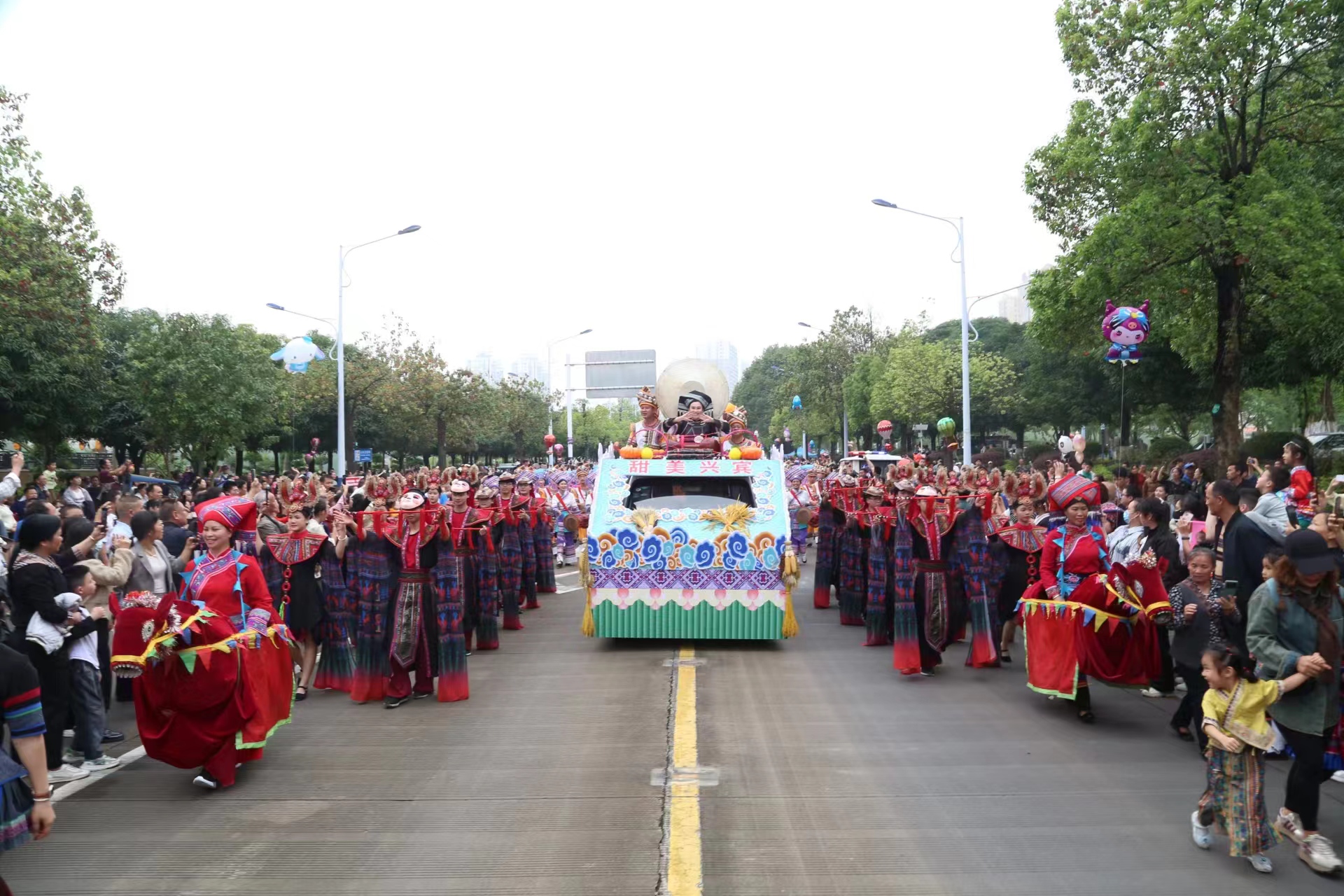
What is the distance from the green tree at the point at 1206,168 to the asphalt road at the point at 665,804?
550 inches

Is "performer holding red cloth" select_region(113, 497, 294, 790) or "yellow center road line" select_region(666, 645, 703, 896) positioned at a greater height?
"performer holding red cloth" select_region(113, 497, 294, 790)

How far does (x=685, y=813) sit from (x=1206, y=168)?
20436 millimetres

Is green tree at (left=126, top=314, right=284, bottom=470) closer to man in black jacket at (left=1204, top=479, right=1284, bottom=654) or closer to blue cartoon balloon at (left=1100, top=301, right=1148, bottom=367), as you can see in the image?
blue cartoon balloon at (left=1100, top=301, right=1148, bottom=367)

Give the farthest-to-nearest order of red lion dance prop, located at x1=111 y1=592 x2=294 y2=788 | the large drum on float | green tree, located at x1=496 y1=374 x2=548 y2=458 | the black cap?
green tree, located at x1=496 y1=374 x2=548 y2=458
the large drum on float
red lion dance prop, located at x1=111 y1=592 x2=294 y2=788
the black cap

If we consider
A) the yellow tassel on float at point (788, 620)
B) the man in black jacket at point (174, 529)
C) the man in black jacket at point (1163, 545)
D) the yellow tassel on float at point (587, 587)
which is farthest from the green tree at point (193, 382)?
the man in black jacket at point (1163, 545)

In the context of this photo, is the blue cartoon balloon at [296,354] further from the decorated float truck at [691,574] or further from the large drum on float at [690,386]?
the decorated float truck at [691,574]

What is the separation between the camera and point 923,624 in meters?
9.83

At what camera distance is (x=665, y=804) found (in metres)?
6.11

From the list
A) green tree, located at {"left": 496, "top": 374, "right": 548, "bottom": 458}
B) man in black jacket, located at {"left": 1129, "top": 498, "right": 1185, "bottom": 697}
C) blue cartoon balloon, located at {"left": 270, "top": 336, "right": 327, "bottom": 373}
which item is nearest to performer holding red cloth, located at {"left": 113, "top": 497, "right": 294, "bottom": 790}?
man in black jacket, located at {"left": 1129, "top": 498, "right": 1185, "bottom": 697}

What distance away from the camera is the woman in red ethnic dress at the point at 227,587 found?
657cm

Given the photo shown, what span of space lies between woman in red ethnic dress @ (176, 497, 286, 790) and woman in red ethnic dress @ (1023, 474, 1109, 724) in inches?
217

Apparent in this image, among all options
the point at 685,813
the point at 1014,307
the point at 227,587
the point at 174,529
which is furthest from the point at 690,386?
the point at 1014,307

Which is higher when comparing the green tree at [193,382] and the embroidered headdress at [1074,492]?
the green tree at [193,382]

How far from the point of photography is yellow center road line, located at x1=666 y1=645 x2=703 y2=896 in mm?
5047
